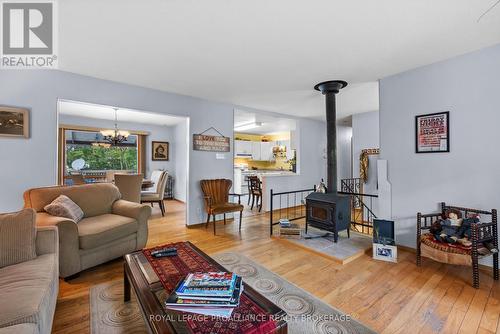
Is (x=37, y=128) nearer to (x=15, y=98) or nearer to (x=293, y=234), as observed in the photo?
(x=15, y=98)

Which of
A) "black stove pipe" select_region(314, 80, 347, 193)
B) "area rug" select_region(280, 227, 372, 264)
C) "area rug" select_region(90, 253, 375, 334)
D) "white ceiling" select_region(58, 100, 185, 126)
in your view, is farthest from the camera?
"white ceiling" select_region(58, 100, 185, 126)

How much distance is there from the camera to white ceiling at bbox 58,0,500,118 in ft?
5.95

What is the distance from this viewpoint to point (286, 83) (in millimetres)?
3480

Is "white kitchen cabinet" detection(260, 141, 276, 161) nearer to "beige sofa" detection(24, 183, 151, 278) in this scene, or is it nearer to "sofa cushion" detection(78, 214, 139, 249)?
"beige sofa" detection(24, 183, 151, 278)

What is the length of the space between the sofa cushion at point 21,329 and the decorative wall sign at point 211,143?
3.33 meters

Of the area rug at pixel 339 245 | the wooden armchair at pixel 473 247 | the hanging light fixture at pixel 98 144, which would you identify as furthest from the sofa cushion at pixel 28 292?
the hanging light fixture at pixel 98 144

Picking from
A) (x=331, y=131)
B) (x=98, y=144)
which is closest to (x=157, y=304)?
(x=331, y=131)

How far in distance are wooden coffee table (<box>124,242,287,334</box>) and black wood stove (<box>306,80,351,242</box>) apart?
2055 mm

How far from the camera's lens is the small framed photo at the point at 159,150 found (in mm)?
7051

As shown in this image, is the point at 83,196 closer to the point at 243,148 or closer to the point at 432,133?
the point at 432,133

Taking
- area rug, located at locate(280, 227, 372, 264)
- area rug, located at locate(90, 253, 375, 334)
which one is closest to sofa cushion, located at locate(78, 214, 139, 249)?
area rug, located at locate(90, 253, 375, 334)

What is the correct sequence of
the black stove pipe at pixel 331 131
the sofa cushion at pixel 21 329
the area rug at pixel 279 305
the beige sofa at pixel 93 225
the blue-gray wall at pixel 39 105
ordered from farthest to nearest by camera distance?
the black stove pipe at pixel 331 131 < the blue-gray wall at pixel 39 105 < the beige sofa at pixel 93 225 < the area rug at pixel 279 305 < the sofa cushion at pixel 21 329

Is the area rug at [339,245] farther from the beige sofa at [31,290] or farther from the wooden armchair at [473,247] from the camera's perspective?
the beige sofa at [31,290]

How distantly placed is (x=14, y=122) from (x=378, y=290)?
4.40 m
